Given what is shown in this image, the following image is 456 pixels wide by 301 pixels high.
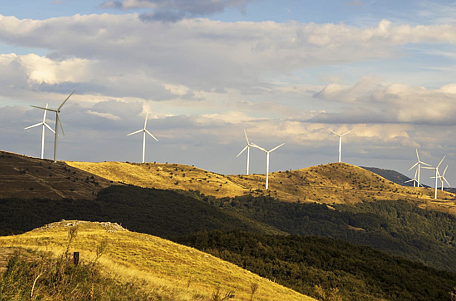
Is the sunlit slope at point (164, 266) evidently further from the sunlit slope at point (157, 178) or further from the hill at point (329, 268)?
the sunlit slope at point (157, 178)

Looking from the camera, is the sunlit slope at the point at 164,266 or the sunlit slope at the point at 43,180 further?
the sunlit slope at the point at 43,180

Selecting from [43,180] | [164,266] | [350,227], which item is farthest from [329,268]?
[350,227]

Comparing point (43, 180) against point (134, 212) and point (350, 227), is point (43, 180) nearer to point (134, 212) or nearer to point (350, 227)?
point (134, 212)

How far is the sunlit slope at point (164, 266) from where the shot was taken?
30.5m

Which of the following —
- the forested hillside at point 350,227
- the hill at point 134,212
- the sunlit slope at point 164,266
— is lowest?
the forested hillside at point 350,227

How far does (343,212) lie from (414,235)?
87.9 feet

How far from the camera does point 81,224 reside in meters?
55.2

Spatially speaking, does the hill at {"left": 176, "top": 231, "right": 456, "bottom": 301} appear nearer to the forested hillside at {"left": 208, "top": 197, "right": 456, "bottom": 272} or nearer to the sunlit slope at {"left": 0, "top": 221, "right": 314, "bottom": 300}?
the sunlit slope at {"left": 0, "top": 221, "right": 314, "bottom": 300}

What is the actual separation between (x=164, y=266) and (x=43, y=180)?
103912 millimetres

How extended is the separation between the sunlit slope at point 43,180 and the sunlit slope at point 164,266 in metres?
83.2

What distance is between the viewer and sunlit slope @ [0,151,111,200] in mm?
121875

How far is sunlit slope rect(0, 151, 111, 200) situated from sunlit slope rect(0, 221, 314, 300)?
273 feet

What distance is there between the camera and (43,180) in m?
132

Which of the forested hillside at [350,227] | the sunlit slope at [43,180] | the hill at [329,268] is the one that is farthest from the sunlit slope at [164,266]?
the forested hillside at [350,227]
